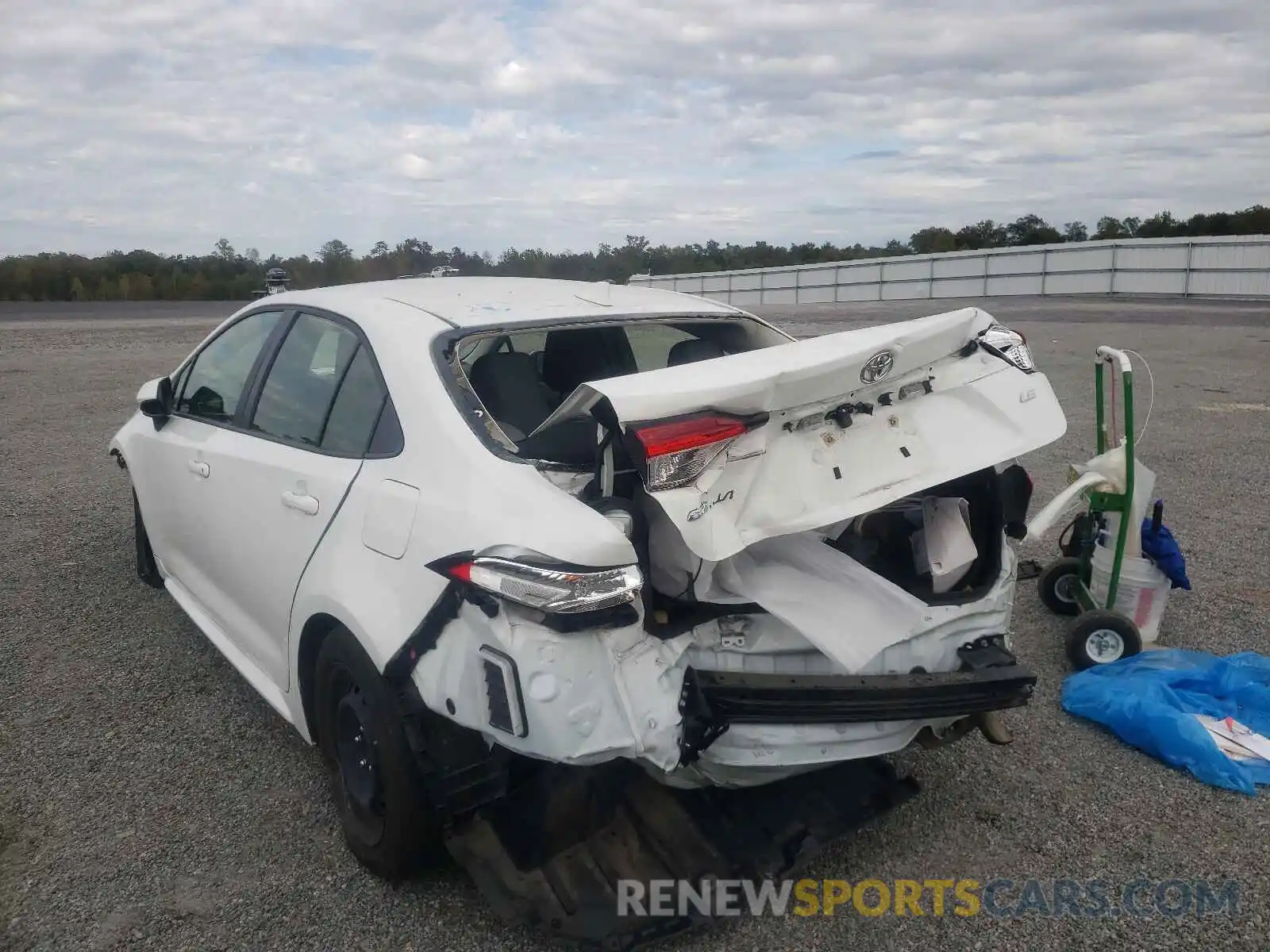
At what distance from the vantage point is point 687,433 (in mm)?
2246

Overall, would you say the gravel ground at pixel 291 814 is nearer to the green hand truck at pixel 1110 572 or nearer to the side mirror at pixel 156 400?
the green hand truck at pixel 1110 572

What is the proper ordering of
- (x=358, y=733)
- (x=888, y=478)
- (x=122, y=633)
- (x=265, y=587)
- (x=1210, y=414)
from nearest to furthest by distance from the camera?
(x=888, y=478) → (x=358, y=733) → (x=265, y=587) → (x=122, y=633) → (x=1210, y=414)

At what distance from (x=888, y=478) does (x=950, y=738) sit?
0.87m

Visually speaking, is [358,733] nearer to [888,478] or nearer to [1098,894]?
[888,478]

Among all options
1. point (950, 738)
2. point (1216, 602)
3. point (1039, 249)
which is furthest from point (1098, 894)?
point (1039, 249)

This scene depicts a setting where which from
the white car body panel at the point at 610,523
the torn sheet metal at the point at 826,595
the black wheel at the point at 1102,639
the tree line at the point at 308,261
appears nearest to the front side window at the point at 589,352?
the white car body panel at the point at 610,523

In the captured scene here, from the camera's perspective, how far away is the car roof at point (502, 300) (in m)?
3.13

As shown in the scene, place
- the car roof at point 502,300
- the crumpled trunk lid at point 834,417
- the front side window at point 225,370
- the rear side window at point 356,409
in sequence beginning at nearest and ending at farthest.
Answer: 1. the crumpled trunk lid at point 834,417
2. the rear side window at point 356,409
3. the car roof at point 502,300
4. the front side window at point 225,370

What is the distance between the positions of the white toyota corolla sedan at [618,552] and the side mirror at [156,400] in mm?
1013

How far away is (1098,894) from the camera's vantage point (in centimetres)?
Result: 271

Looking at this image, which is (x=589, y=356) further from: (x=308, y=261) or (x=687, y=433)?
(x=308, y=261)

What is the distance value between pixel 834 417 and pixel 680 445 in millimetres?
546

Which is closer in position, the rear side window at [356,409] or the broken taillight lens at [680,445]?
the broken taillight lens at [680,445]

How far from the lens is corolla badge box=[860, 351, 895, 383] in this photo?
2547 mm
